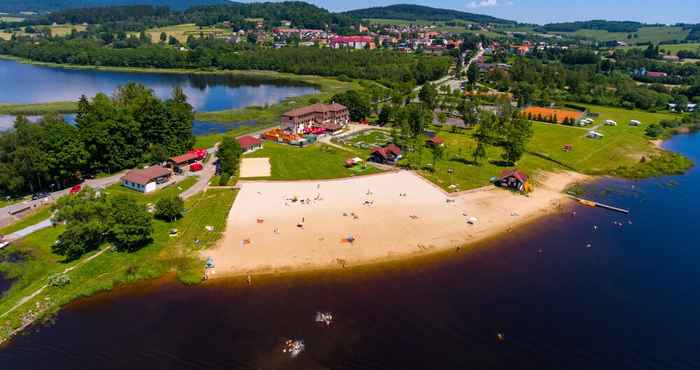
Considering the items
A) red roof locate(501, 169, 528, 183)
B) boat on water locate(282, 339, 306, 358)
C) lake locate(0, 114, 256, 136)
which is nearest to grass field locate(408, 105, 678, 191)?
red roof locate(501, 169, 528, 183)

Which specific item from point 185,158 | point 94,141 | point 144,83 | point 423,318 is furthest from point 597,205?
point 144,83

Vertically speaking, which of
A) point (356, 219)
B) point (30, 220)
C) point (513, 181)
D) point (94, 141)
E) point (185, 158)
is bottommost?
point (356, 219)

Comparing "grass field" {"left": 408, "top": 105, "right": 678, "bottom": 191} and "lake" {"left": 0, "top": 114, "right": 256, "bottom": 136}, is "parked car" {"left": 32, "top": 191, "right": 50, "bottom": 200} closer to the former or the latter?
"lake" {"left": 0, "top": 114, "right": 256, "bottom": 136}

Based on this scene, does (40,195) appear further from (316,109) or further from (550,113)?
(550,113)

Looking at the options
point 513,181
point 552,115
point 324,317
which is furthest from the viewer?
point 552,115

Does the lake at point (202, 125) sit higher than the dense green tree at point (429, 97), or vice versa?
the dense green tree at point (429, 97)

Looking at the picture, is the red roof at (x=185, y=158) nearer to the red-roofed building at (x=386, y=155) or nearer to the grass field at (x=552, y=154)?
the red-roofed building at (x=386, y=155)

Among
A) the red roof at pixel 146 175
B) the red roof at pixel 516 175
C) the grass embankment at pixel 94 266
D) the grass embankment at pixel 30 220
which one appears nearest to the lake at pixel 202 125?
the red roof at pixel 146 175

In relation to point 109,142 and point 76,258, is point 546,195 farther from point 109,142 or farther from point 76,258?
point 109,142
